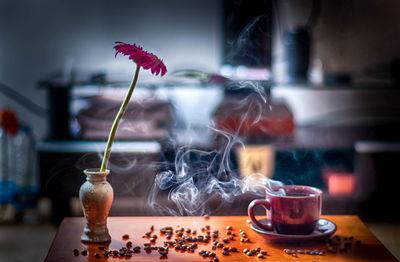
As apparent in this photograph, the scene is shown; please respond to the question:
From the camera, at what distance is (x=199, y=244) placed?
3.88 ft

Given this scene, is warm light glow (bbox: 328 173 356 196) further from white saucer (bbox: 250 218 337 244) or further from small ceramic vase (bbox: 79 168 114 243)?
small ceramic vase (bbox: 79 168 114 243)

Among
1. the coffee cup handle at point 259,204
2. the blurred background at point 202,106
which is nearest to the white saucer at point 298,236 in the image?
the coffee cup handle at point 259,204

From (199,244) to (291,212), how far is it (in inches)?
9.5

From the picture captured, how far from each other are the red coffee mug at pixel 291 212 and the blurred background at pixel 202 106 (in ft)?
4.21

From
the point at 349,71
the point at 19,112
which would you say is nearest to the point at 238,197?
the point at 349,71

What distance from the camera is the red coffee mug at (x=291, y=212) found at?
1147 millimetres

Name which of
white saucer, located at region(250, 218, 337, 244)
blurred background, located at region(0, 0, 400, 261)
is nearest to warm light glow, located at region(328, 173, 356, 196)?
blurred background, located at region(0, 0, 400, 261)

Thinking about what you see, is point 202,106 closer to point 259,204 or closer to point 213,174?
point 213,174

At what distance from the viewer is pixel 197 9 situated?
3.33 metres

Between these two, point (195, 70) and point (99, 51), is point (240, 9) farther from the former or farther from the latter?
point (99, 51)

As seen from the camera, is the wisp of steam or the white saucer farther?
the wisp of steam

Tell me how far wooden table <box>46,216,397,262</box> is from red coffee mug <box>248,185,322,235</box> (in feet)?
0.14

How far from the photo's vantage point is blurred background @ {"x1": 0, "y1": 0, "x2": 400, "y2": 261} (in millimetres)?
2824

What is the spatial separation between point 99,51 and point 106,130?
775 millimetres
